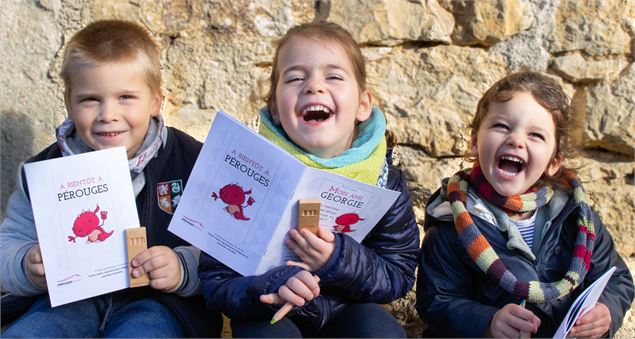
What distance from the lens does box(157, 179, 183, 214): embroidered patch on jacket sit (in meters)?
2.23

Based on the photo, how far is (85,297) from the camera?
2.02 m

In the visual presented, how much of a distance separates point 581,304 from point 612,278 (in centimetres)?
38

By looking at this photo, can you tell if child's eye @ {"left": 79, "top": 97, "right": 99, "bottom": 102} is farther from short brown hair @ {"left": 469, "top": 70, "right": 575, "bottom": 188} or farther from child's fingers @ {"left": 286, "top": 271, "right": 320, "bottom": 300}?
short brown hair @ {"left": 469, "top": 70, "right": 575, "bottom": 188}

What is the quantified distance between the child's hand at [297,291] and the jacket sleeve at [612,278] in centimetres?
85

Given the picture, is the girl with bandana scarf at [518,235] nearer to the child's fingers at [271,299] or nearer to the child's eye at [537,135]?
the child's eye at [537,135]

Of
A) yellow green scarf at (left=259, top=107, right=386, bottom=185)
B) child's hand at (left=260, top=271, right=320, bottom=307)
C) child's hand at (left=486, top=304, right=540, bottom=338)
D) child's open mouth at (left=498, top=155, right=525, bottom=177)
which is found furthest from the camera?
child's open mouth at (left=498, top=155, right=525, bottom=177)

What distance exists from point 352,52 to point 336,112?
7.9 inches

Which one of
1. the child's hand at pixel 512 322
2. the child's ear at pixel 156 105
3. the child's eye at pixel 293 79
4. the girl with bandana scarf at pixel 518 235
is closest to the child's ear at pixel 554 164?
the girl with bandana scarf at pixel 518 235

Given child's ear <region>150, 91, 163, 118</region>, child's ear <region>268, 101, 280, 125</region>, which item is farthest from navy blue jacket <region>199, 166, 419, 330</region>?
child's ear <region>150, 91, 163, 118</region>

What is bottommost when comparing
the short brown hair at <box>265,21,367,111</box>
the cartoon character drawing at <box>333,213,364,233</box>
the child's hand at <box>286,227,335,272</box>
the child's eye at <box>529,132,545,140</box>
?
the child's hand at <box>286,227,335,272</box>

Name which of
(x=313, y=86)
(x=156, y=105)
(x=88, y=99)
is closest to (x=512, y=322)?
(x=313, y=86)

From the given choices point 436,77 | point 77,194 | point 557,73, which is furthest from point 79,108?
point 557,73

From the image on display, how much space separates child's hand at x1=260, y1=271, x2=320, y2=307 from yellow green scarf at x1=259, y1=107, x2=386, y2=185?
32 centimetres

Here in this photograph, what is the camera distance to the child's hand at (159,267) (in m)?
2.03
